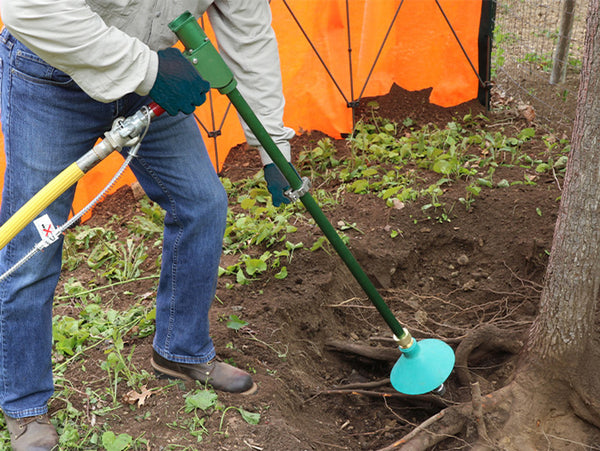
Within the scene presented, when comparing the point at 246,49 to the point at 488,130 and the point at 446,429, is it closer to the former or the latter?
the point at 446,429

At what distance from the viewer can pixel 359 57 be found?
4.80 metres

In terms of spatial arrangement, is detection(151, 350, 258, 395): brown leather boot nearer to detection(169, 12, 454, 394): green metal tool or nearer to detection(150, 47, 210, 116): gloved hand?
detection(169, 12, 454, 394): green metal tool

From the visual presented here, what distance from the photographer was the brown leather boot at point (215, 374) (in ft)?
7.97

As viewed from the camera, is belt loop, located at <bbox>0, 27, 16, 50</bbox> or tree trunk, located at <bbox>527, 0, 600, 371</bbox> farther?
tree trunk, located at <bbox>527, 0, 600, 371</bbox>

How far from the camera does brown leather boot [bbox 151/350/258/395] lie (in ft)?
7.97

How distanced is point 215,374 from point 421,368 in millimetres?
818

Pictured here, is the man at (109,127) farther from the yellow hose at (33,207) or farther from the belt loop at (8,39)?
the yellow hose at (33,207)

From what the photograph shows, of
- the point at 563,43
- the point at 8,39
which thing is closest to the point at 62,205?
the point at 8,39

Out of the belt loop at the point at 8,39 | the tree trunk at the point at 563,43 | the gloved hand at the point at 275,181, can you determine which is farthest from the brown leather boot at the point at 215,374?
the tree trunk at the point at 563,43

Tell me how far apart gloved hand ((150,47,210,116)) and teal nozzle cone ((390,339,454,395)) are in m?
1.30

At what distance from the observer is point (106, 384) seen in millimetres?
2494

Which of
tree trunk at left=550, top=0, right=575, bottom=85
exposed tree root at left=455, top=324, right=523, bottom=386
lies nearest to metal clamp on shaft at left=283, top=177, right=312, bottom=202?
exposed tree root at left=455, top=324, right=523, bottom=386

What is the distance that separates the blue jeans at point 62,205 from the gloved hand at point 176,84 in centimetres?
23

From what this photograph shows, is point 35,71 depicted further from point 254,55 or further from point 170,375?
point 170,375
